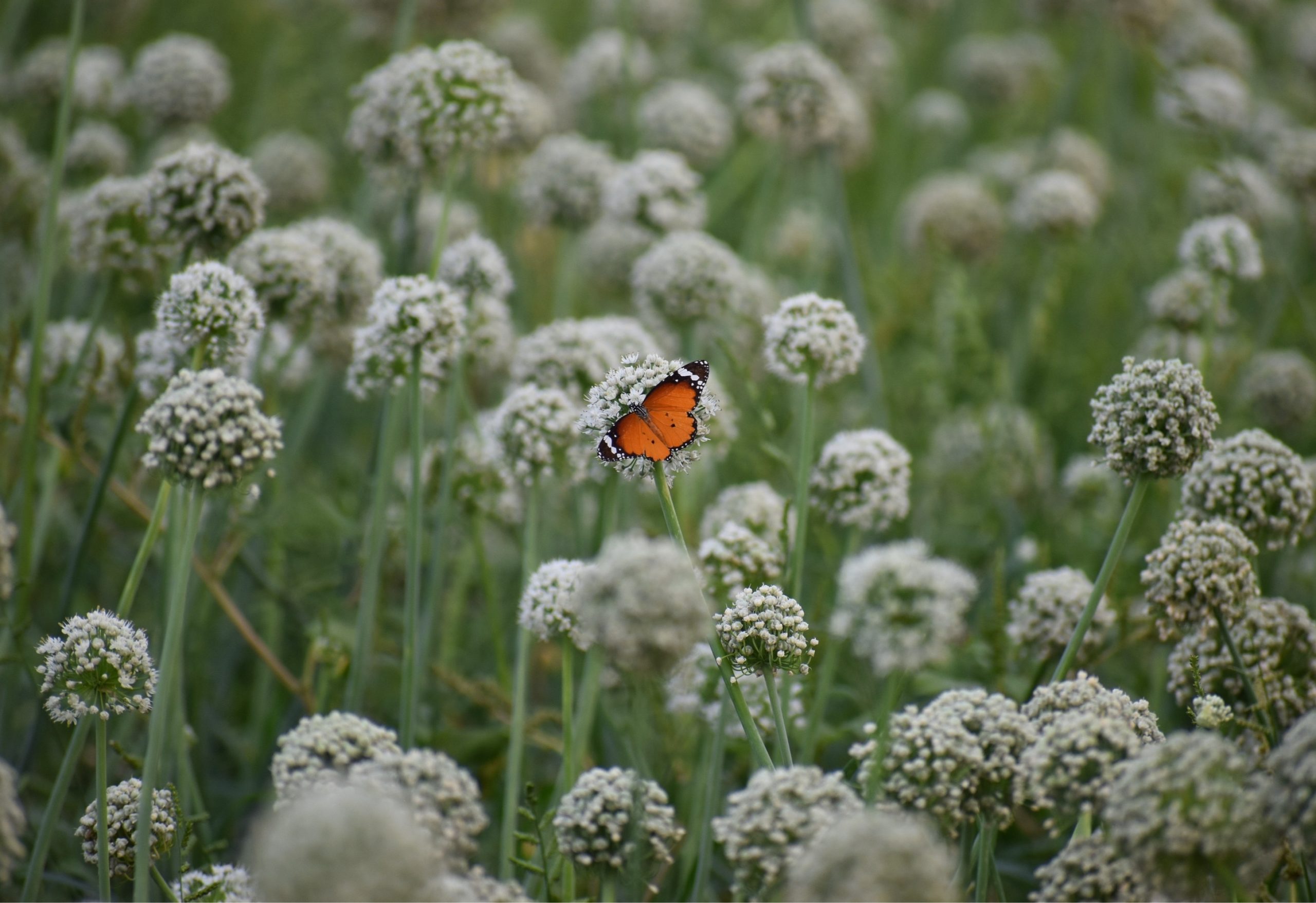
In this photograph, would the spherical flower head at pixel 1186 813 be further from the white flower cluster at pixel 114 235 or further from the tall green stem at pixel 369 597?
the white flower cluster at pixel 114 235

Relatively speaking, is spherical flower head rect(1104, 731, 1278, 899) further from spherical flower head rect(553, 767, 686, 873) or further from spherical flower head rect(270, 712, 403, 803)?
spherical flower head rect(270, 712, 403, 803)

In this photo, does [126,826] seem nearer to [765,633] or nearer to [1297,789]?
[765,633]

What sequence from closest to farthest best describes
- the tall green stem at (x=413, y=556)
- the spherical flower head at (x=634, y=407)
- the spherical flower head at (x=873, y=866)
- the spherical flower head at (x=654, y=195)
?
the spherical flower head at (x=873, y=866)
the spherical flower head at (x=634, y=407)
the tall green stem at (x=413, y=556)
the spherical flower head at (x=654, y=195)

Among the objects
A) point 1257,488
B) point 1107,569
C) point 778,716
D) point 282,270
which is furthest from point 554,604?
point 1257,488

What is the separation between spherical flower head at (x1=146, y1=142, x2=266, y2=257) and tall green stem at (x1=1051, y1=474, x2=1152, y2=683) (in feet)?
7.32

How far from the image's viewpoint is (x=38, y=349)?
296 cm

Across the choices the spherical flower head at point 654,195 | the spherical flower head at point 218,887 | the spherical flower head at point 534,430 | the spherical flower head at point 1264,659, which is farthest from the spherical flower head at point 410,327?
the spherical flower head at point 1264,659

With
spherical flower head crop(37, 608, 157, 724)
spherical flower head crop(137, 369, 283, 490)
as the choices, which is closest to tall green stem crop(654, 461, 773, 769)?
spherical flower head crop(137, 369, 283, 490)

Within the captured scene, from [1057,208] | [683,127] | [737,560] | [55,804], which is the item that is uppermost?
[683,127]

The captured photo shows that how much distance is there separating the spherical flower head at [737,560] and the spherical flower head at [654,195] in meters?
1.50

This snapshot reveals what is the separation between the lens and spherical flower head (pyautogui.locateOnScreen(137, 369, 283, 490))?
205cm

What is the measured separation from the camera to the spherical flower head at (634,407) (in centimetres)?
228

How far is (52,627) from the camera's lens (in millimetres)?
3723

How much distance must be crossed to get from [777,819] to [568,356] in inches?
68.4
